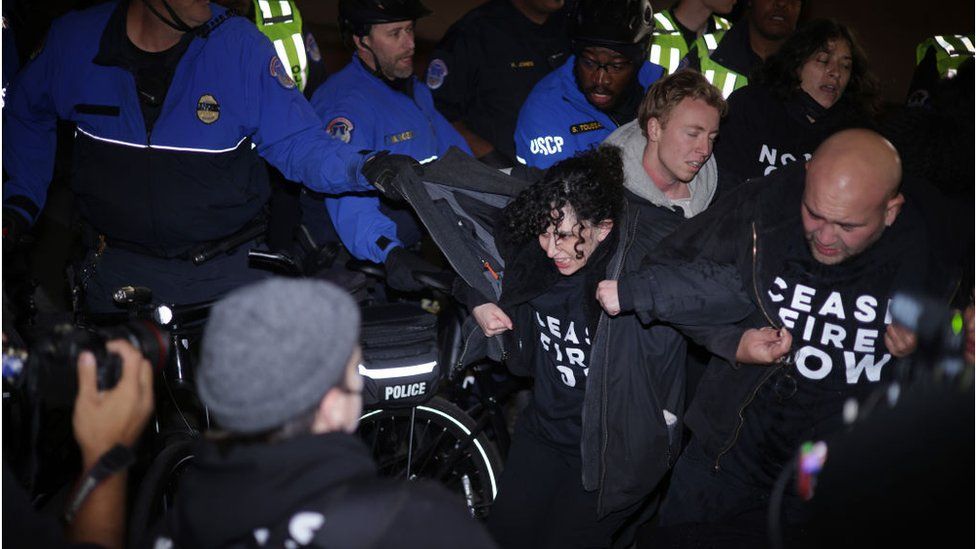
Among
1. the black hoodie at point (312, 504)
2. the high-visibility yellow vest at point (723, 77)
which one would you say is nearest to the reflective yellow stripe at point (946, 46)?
the high-visibility yellow vest at point (723, 77)

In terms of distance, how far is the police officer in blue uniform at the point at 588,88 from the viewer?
4.91m

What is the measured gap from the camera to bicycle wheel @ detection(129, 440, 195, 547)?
3953 millimetres

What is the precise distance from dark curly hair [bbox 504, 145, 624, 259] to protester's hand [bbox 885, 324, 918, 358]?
3.41ft

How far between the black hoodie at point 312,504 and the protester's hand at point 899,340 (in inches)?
69.3

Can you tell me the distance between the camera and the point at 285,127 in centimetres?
404

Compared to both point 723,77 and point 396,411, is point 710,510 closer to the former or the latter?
point 396,411

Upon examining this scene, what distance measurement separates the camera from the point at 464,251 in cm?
383

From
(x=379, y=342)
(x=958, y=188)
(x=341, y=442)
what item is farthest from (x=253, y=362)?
(x=958, y=188)

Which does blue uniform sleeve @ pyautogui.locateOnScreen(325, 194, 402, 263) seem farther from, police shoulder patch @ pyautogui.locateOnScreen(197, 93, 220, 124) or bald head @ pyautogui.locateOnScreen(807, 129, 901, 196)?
bald head @ pyautogui.locateOnScreen(807, 129, 901, 196)

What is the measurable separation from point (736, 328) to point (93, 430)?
7.08ft

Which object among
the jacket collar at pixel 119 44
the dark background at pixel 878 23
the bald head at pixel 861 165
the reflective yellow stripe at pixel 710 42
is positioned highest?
the jacket collar at pixel 119 44

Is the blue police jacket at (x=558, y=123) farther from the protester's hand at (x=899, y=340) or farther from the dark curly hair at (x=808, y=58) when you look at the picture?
the protester's hand at (x=899, y=340)

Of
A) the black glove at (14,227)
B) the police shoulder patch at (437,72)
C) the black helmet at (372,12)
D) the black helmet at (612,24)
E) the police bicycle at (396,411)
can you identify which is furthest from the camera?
the police shoulder patch at (437,72)

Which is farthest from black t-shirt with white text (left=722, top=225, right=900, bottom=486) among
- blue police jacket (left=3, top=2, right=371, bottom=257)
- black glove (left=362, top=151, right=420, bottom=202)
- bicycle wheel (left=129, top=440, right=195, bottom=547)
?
bicycle wheel (left=129, top=440, right=195, bottom=547)
